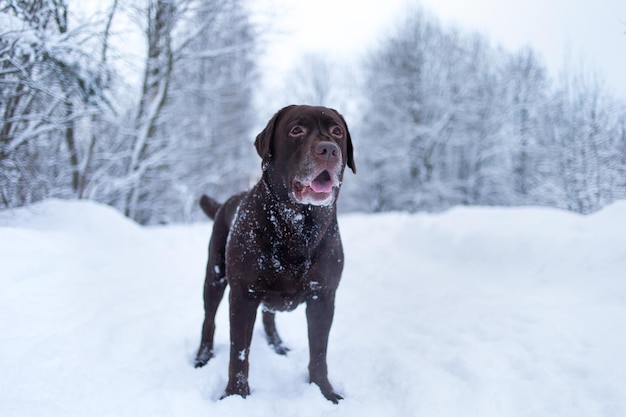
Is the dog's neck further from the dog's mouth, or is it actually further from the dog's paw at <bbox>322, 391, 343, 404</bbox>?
the dog's paw at <bbox>322, 391, 343, 404</bbox>

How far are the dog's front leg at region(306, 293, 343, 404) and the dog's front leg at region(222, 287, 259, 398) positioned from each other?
1.14 ft

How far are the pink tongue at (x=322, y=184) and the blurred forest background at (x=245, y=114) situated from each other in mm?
2337

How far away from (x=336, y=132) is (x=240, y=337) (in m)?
1.27

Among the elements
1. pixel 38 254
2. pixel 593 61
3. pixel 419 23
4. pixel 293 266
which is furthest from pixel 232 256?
pixel 419 23

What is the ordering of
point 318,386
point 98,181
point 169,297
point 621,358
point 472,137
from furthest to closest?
point 472,137 → point 98,181 → point 169,297 → point 318,386 → point 621,358

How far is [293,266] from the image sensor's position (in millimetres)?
2133

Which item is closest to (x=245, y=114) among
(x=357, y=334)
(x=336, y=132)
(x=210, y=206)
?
(x=210, y=206)

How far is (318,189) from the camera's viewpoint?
196 cm

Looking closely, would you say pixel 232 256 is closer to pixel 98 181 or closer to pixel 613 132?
pixel 613 132

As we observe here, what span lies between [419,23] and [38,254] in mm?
17963

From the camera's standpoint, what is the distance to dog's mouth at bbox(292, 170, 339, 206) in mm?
1956

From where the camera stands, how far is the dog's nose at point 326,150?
1.90 metres

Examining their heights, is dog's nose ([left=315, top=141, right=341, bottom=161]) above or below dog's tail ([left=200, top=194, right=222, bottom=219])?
above

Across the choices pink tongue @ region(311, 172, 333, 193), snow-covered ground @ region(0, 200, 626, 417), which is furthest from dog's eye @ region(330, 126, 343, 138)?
snow-covered ground @ region(0, 200, 626, 417)
